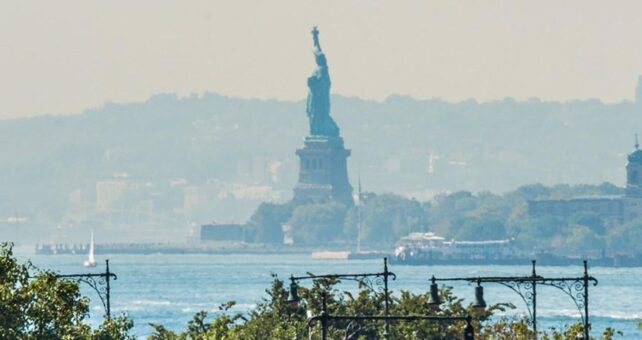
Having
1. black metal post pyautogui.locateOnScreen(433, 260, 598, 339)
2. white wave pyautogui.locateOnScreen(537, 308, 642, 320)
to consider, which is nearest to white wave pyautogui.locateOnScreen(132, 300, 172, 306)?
white wave pyautogui.locateOnScreen(537, 308, 642, 320)

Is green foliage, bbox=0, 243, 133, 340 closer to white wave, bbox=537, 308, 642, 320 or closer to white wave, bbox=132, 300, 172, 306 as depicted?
white wave, bbox=537, 308, 642, 320

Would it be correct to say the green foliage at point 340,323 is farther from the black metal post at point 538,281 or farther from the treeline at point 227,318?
the black metal post at point 538,281

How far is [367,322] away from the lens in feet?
271

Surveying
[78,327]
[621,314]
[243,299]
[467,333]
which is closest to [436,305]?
[78,327]

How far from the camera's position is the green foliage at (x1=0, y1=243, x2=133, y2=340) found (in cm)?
6109

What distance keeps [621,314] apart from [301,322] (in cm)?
8531

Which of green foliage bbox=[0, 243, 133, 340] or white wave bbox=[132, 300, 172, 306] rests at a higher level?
white wave bbox=[132, 300, 172, 306]

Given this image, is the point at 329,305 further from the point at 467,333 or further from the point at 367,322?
the point at 467,333

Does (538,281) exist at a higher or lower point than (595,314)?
lower

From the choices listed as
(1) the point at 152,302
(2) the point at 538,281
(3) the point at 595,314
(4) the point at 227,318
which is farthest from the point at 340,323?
(1) the point at 152,302

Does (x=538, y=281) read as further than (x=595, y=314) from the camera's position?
No

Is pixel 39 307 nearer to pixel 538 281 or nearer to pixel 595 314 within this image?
pixel 538 281

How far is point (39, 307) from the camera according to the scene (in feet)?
203

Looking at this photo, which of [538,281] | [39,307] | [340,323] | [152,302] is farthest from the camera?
[152,302]
